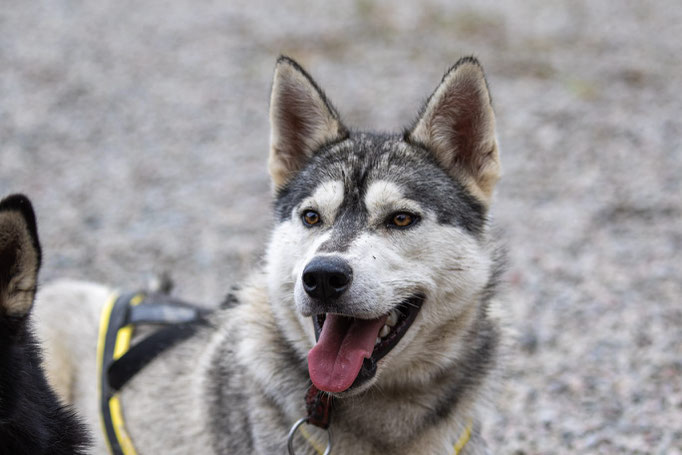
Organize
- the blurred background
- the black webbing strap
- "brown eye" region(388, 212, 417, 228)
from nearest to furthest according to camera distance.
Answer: "brown eye" region(388, 212, 417, 228), the black webbing strap, the blurred background

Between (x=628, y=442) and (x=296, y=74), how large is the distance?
10.3 feet

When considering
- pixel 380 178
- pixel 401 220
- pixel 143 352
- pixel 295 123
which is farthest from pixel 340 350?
pixel 143 352

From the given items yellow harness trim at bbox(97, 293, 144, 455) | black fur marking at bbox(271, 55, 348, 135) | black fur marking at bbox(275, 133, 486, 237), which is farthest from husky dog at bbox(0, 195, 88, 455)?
black fur marking at bbox(271, 55, 348, 135)

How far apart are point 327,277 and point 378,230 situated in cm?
46

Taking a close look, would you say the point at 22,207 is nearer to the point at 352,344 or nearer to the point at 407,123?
the point at 352,344

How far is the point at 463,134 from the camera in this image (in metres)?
3.39

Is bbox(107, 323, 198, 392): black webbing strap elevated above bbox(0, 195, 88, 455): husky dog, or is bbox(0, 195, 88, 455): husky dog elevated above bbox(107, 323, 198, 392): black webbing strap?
bbox(0, 195, 88, 455): husky dog

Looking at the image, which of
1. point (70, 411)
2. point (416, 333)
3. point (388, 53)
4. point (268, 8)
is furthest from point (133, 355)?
point (268, 8)

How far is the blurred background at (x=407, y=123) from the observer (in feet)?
16.6

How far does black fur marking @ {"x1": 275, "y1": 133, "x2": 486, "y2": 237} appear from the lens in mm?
3123

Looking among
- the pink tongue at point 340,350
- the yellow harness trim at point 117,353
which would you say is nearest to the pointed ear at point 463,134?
the pink tongue at point 340,350

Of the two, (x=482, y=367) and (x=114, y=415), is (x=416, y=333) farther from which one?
(x=114, y=415)

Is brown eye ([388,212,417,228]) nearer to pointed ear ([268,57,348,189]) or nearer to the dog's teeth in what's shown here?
the dog's teeth

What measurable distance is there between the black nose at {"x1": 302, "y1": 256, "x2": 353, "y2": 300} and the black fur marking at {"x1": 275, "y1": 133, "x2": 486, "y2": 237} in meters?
0.26
